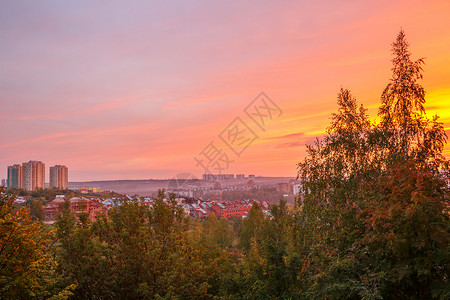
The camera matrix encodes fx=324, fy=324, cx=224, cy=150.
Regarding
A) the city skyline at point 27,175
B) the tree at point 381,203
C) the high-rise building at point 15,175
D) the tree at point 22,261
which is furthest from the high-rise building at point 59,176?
the tree at point 381,203

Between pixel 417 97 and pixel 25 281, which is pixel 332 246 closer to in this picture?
pixel 417 97

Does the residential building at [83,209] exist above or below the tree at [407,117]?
below

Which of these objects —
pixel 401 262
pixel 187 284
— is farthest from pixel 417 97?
pixel 187 284

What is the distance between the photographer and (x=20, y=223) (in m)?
9.68

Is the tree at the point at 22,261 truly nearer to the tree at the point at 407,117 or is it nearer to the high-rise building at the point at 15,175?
the tree at the point at 407,117

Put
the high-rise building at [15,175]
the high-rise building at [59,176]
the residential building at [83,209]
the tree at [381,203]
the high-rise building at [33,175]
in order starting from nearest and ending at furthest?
the tree at [381,203] → the residential building at [83,209] → the high-rise building at [15,175] → the high-rise building at [33,175] → the high-rise building at [59,176]

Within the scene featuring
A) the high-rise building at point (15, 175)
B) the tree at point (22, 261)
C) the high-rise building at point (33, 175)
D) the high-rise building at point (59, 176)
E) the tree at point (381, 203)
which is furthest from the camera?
the high-rise building at point (59, 176)

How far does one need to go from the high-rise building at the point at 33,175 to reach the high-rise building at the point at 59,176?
10.4 metres

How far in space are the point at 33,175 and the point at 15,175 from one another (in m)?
6.75

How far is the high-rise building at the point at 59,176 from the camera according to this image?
154 m

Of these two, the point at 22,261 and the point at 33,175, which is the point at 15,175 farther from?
the point at 22,261

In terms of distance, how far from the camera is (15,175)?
132 metres

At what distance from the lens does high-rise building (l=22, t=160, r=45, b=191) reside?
13462cm

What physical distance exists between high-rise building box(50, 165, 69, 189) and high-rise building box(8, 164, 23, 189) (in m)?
19.3
